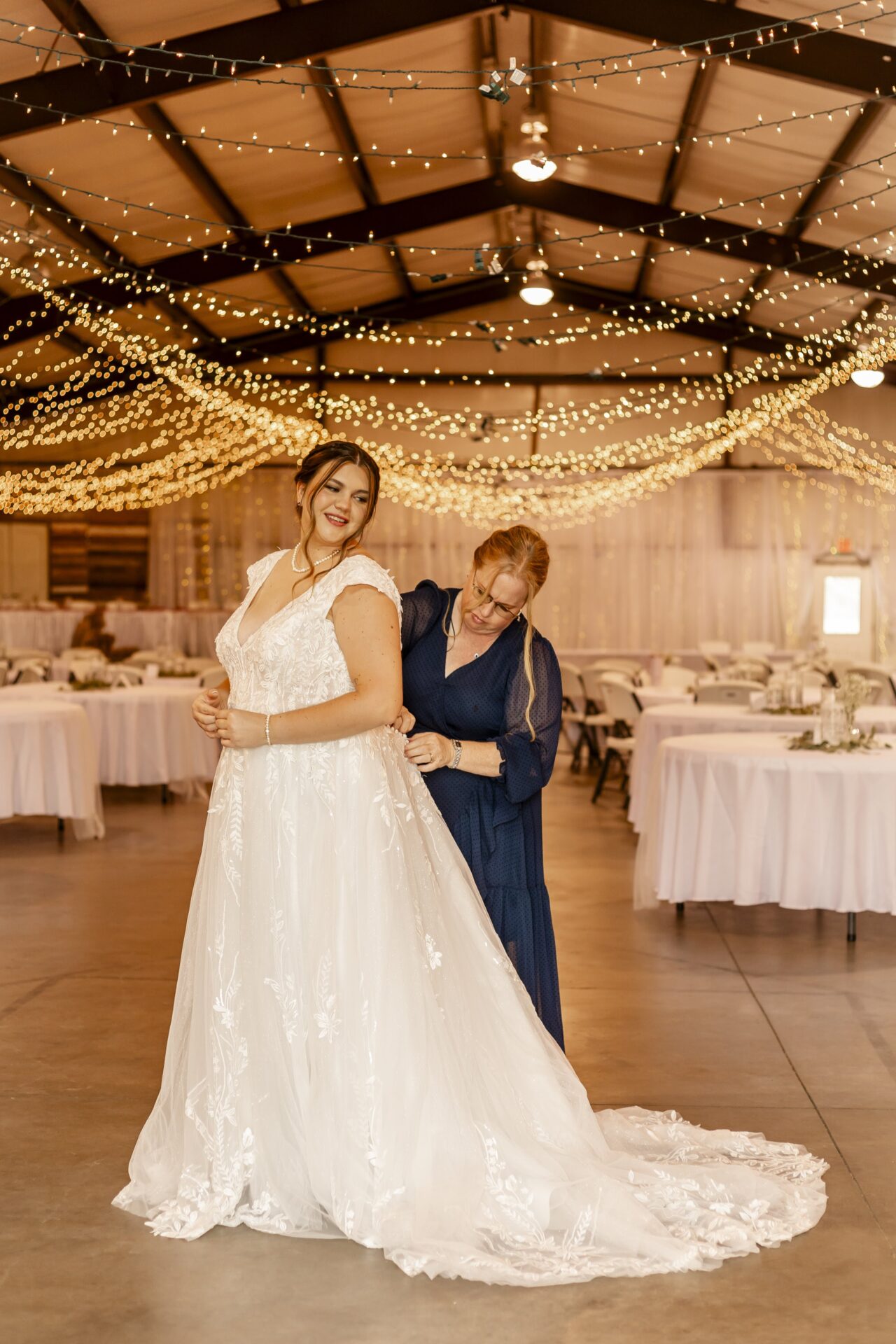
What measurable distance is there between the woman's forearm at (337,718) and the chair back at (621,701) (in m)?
6.57

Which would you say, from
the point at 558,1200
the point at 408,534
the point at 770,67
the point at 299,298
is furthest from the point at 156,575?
the point at 558,1200

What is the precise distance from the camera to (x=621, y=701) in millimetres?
9305

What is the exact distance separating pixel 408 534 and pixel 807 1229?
51.6 ft

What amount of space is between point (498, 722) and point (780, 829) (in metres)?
2.63

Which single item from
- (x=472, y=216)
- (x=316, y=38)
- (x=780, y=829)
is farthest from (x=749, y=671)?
(x=472, y=216)

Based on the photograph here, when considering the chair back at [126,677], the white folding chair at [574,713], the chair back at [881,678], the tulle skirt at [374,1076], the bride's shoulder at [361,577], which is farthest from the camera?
the chair back at [881,678]

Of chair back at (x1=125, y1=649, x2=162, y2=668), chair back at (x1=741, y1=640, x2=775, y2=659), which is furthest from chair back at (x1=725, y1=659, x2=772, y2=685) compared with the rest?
chair back at (x1=125, y1=649, x2=162, y2=668)

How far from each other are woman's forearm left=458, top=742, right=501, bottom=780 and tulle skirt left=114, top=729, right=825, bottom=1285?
0.18 m

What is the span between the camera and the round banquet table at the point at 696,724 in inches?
280

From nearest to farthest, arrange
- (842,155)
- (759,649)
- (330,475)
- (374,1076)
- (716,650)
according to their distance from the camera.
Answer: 1. (374,1076)
2. (330,475)
3. (842,155)
4. (759,649)
5. (716,650)

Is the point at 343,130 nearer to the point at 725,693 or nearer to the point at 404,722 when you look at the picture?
the point at 725,693

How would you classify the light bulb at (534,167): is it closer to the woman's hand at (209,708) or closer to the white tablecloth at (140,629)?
the woman's hand at (209,708)

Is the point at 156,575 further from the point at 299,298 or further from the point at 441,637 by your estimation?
the point at 441,637

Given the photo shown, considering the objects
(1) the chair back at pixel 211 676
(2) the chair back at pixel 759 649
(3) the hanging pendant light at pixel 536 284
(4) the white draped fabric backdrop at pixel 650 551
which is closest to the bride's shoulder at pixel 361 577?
(3) the hanging pendant light at pixel 536 284
